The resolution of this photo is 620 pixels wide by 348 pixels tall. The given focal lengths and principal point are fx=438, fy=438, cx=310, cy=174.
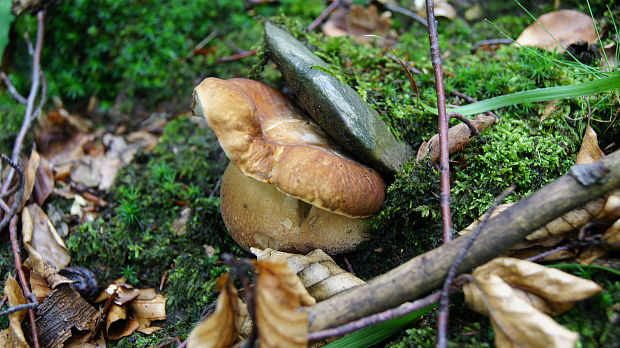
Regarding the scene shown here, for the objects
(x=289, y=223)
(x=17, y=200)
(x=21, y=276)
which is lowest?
(x=21, y=276)

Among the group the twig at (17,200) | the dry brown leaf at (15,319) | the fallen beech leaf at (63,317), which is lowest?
the fallen beech leaf at (63,317)

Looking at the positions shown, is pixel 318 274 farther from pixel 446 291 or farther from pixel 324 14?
pixel 324 14

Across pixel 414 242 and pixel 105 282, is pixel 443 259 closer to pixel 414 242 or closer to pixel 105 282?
pixel 414 242

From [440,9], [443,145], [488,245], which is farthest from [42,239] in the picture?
[440,9]

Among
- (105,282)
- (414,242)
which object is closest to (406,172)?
(414,242)

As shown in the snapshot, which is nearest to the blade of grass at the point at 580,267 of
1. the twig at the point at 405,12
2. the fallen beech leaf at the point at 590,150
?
the fallen beech leaf at the point at 590,150

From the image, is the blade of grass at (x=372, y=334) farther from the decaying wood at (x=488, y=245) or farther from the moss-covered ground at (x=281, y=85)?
the decaying wood at (x=488, y=245)
